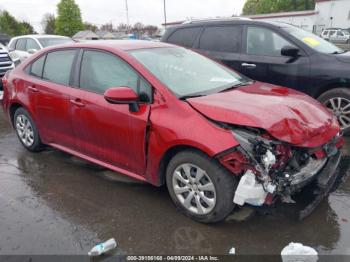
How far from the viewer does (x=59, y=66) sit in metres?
4.57

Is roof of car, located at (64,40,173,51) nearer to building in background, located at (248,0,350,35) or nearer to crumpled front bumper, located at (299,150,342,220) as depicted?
crumpled front bumper, located at (299,150,342,220)

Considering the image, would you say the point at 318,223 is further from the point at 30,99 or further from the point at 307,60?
the point at 30,99

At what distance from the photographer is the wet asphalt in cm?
308

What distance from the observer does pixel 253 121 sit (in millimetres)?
3061

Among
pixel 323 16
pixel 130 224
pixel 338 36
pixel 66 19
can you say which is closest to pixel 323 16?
pixel 323 16

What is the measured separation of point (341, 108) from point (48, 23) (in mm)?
80901

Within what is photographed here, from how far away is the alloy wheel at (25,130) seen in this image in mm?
5145

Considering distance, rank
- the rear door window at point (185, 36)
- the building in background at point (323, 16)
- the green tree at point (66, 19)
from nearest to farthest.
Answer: the rear door window at point (185, 36) → the building in background at point (323, 16) → the green tree at point (66, 19)

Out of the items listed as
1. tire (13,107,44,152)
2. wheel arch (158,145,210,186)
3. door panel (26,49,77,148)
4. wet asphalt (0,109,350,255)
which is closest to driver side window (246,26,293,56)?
wet asphalt (0,109,350,255)

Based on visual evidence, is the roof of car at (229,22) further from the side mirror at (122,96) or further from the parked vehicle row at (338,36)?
the parked vehicle row at (338,36)

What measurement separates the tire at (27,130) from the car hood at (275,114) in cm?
266

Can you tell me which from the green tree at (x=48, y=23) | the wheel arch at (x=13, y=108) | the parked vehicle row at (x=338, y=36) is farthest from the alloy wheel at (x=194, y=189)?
the green tree at (x=48, y=23)

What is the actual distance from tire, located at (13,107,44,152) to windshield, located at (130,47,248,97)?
2.05 m

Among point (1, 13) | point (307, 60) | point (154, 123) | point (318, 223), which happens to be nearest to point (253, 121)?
point (154, 123)
